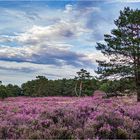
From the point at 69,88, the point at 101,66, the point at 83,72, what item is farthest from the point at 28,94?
the point at 101,66

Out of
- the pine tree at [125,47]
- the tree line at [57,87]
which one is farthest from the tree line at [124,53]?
the tree line at [57,87]

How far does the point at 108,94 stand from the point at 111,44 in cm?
490

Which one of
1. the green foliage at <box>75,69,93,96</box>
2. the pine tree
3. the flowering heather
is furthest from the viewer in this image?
the green foliage at <box>75,69,93,96</box>

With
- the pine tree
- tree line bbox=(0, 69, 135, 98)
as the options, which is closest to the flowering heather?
the pine tree

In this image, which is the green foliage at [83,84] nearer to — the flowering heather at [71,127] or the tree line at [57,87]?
the tree line at [57,87]

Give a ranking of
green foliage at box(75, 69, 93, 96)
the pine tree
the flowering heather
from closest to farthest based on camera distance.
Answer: the flowering heather, the pine tree, green foliage at box(75, 69, 93, 96)

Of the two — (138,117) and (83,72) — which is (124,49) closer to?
(138,117)

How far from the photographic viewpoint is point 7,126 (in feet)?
34.4

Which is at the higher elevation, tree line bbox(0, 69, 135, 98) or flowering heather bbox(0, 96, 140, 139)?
tree line bbox(0, 69, 135, 98)

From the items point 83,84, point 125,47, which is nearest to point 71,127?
point 125,47

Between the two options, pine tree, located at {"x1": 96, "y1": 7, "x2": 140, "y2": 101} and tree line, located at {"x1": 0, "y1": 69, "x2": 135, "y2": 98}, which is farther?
tree line, located at {"x1": 0, "y1": 69, "x2": 135, "y2": 98}

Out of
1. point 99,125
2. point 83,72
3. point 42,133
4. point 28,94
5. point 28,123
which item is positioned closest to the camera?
point 42,133

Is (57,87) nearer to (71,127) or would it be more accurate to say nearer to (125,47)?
(125,47)

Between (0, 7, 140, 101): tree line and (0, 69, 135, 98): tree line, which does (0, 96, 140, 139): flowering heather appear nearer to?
(0, 7, 140, 101): tree line
